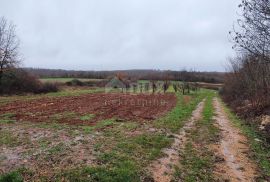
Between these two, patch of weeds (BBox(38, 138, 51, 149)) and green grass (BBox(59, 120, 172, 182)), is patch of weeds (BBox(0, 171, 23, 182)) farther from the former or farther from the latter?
patch of weeds (BBox(38, 138, 51, 149))

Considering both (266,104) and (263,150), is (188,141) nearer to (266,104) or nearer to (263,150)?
(263,150)

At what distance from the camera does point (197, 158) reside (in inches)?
348

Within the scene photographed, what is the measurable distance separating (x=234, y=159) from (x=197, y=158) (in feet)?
3.83

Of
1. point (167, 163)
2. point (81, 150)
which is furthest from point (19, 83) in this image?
point (167, 163)

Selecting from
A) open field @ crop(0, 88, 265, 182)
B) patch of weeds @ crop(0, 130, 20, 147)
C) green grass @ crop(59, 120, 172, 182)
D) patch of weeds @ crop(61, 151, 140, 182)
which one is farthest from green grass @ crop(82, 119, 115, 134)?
patch of weeds @ crop(61, 151, 140, 182)

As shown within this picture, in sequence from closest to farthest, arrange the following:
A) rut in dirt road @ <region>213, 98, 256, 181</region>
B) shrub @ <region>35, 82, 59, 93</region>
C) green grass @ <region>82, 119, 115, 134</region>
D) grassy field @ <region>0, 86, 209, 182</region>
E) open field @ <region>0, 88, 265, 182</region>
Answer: grassy field @ <region>0, 86, 209, 182</region>, open field @ <region>0, 88, 265, 182</region>, rut in dirt road @ <region>213, 98, 256, 181</region>, green grass @ <region>82, 119, 115, 134</region>, shrub @ <region>35, 82, 59, 93</region>

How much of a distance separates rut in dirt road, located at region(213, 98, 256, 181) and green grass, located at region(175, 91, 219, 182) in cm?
28

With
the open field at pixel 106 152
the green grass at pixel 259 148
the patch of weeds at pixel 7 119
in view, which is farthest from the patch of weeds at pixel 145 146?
the patch of weeds at pixel 7 119

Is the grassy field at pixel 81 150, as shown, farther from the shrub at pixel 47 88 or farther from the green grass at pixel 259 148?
the shrub at pixel 47 88

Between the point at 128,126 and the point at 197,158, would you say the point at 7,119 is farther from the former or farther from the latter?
the point at 197,158

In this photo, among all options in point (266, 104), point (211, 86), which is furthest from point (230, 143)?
point (211, 86)

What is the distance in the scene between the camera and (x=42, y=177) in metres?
6.50

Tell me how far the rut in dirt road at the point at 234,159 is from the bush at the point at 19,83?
2853 centimetres

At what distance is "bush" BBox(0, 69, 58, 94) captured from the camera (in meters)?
34.9
